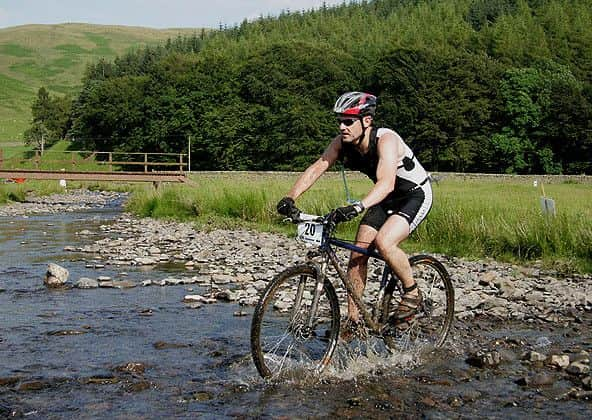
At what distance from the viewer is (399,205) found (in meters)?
7.25

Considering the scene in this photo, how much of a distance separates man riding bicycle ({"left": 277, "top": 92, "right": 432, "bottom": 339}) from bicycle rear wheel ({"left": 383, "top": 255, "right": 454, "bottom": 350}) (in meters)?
0.35

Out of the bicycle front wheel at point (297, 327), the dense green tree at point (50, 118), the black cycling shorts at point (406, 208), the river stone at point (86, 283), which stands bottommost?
the dense green tree at point (50, 118)

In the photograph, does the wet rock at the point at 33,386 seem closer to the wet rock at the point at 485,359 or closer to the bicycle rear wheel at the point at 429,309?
the bicycle rear wheel at the point at 429,309

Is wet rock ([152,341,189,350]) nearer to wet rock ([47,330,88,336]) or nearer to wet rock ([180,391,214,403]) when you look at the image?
Answer: wet rock ([47,330,88,336])

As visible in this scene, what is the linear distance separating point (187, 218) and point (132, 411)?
22567 mm

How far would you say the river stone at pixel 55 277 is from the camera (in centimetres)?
1185

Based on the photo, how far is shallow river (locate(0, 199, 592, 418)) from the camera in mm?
5766

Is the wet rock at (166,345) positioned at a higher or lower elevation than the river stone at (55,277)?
higher

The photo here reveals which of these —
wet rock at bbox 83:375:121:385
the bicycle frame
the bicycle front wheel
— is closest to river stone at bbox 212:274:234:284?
the bicycle frame

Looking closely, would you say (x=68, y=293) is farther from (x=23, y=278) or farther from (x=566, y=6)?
(x=566, y=6)

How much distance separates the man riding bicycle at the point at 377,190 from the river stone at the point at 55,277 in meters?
6.19

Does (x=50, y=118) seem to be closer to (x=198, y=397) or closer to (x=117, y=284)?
(x=117, y=284)

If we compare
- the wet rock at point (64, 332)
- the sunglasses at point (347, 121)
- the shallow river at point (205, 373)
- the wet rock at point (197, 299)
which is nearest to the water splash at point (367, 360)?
the shallow river at point (205, 373)

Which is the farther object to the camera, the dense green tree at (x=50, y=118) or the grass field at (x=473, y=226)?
the dense green tree at (x=50, y=118)
